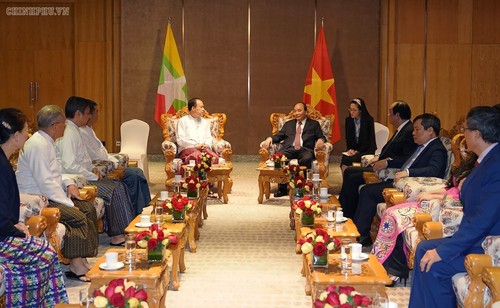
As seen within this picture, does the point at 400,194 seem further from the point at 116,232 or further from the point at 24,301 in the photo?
the point at 24,301

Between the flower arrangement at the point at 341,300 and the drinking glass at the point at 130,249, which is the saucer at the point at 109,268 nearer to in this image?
the drinking glass at the point at 130,249

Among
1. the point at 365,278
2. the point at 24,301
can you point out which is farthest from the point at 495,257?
the point at 24,301

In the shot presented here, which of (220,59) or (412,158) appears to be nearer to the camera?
(412,158)

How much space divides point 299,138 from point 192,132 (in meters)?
1.40

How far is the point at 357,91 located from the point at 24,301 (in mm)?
9370

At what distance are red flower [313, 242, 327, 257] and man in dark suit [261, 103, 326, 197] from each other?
520cm

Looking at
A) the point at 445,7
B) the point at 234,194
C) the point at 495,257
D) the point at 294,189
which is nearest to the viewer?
the point at 495,257

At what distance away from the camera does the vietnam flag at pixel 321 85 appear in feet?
38.4

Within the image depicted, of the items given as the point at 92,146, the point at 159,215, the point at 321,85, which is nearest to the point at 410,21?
the point at 321,85

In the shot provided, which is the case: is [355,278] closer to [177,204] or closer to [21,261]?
[21,261]

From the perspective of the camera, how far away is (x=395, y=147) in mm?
7156

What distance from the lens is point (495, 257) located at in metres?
3.85

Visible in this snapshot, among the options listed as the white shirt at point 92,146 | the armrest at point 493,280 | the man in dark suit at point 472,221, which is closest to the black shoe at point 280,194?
the white shirt at point 92,146

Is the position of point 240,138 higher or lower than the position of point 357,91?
lower
